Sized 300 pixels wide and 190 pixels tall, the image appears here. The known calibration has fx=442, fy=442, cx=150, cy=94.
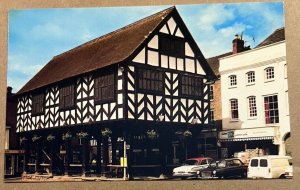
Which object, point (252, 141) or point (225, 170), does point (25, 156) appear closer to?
point (225, 170)

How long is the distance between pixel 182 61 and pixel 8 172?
18.5 feet

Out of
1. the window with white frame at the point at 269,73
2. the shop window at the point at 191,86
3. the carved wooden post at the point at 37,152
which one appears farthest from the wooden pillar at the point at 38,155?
the window with white frame at the point at 269,73

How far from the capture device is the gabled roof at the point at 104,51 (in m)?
12.2

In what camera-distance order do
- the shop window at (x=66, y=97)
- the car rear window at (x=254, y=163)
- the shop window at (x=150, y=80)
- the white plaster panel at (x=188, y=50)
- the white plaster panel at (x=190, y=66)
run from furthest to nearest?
the shop window at (x=66, y=97) < the white plaster panel at (x=190, y=66) < the white plaster panel at (x=188, y=50) < the shop window at (x=150, y=80) < the car rear window at (x=254, y=163)

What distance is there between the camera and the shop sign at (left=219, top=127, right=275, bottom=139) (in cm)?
1173

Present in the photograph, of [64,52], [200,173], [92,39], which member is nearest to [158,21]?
[92,39]

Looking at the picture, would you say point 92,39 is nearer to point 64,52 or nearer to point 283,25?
point 64,52

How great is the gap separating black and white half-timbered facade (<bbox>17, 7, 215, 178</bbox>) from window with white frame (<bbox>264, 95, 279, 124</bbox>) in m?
1.65

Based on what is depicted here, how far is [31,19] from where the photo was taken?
11836mm

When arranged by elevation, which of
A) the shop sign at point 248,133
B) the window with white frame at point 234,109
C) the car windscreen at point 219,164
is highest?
the window with white frame at point 234,109

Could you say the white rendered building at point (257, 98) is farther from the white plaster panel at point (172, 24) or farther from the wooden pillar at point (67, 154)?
the wooden pillar at point (67, 154)

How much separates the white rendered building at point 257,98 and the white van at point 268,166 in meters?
0.26

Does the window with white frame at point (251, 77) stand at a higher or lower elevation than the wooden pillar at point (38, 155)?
higher

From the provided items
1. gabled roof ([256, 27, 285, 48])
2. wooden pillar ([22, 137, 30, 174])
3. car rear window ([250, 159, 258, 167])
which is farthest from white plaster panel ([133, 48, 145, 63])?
car rear window ([250, 159, 258, 167])
